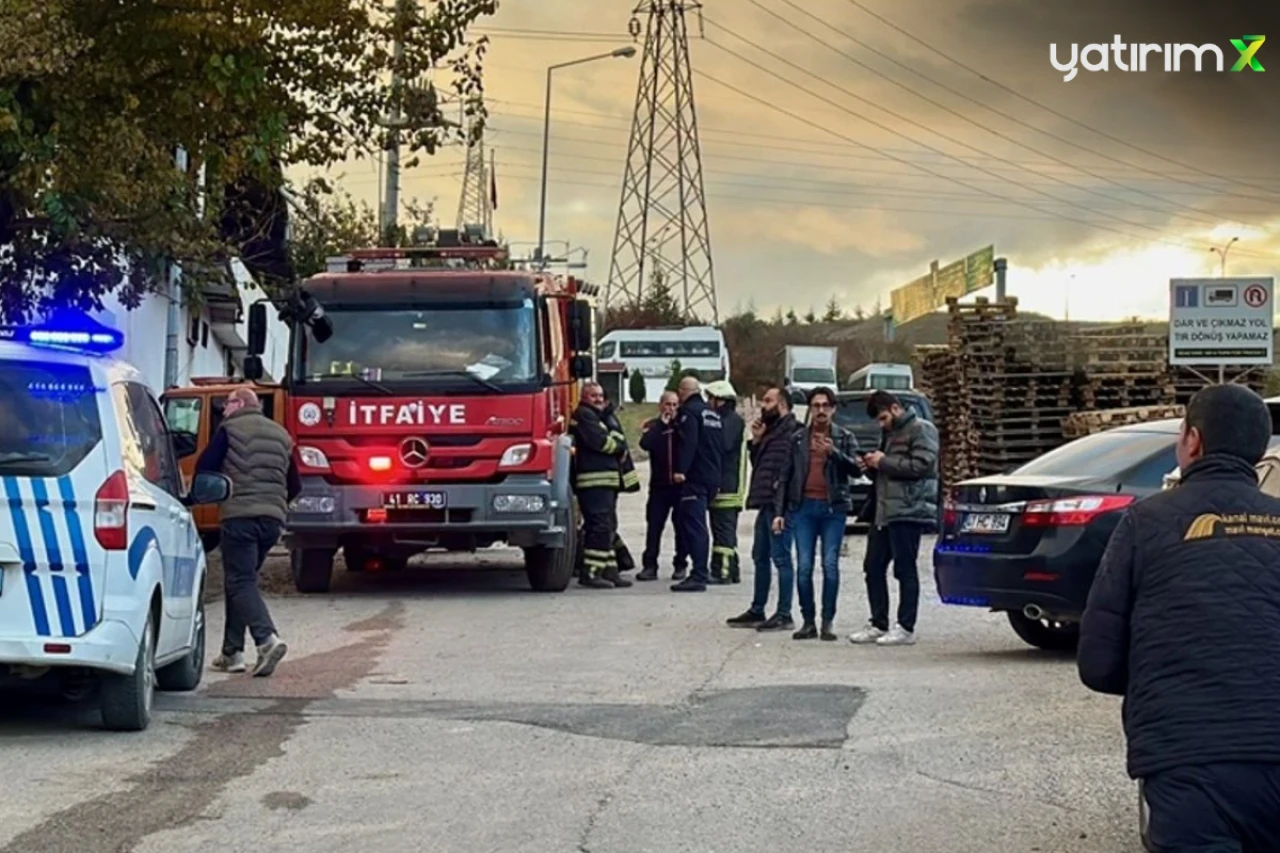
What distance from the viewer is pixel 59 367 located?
8.94 m

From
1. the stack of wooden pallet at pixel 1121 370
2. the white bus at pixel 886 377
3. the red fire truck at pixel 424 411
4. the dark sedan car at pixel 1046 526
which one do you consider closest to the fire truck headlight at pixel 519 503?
the red fire truck at pixel 424 411

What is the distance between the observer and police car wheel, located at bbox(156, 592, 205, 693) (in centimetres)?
1048

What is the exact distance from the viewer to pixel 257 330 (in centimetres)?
1728

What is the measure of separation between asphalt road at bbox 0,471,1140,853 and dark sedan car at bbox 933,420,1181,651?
17.8 inches

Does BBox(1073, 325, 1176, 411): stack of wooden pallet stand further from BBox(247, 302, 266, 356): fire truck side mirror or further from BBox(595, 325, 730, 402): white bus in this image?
BBox(595, 325, 730, 402): white bus

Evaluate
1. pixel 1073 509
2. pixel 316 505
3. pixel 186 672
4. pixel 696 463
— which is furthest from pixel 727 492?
pixel 186 672

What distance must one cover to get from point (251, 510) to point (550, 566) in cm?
631

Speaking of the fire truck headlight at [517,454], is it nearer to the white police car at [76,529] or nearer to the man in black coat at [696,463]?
the man in black coat at [696,463]

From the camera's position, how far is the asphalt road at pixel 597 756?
7.02 metres

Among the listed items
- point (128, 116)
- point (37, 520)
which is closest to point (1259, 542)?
point (37, 520)

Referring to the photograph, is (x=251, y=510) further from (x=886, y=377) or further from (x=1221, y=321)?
(x=886, y=377)

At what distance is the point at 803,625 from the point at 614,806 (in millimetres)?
6307

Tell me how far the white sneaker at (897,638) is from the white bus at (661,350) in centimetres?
4910

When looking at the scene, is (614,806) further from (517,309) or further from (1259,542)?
(517,309)
